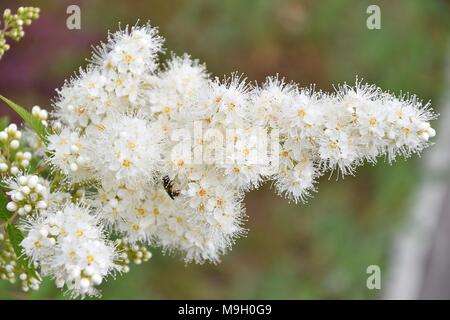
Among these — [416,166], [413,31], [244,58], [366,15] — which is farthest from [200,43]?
[416,166]

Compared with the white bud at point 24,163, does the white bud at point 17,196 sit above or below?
below

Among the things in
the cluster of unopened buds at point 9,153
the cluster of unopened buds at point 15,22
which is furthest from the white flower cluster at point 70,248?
the cluster of unopened buds at point 15,22

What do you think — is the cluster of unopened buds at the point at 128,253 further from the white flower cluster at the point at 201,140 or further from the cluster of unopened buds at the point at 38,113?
the cluster of unopened buds at the point at 38,113

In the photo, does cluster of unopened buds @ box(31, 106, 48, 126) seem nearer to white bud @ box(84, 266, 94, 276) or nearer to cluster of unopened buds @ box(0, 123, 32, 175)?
cluster of unopened buds @ box(0, 123, 32, 175)

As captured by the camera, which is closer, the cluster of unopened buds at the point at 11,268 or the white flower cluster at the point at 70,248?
the white flower cluster at the point at 70,248

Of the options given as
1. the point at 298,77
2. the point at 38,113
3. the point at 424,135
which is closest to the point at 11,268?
the point at 38,113
